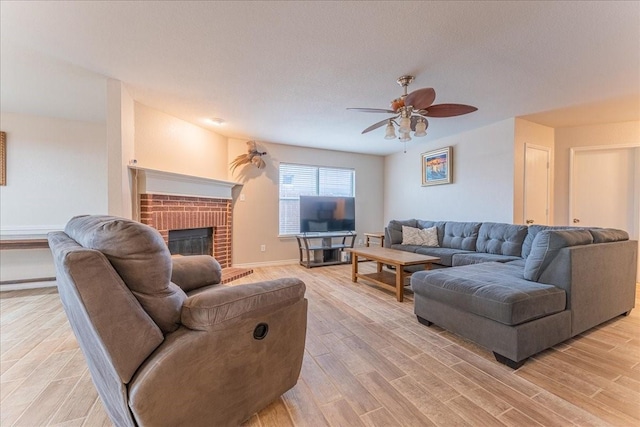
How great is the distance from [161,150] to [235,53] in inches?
74.0

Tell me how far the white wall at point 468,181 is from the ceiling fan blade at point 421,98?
2.30m

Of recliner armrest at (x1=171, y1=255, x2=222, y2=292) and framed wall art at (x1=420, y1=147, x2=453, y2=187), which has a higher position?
framed wall art at (x1=420, y1=147, x2=453, y2=187)

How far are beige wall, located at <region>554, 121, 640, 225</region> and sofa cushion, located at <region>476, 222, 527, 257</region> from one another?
1.34m

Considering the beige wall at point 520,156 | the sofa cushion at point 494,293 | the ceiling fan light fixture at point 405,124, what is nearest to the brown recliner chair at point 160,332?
the sofa cushion at point 494,293

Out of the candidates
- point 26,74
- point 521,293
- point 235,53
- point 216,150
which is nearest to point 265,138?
point 216,150

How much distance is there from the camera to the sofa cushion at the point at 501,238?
336 cm

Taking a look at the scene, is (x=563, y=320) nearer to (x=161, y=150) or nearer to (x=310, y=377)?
(x=310, y=377)

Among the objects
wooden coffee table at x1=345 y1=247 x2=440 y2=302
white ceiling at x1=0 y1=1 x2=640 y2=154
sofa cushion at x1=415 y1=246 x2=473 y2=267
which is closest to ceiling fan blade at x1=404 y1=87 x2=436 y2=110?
white ceiling at x1=0 y1=1 x2=640 y2=154

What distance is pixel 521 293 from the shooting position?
1.75 meters

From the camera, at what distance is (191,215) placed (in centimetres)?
376

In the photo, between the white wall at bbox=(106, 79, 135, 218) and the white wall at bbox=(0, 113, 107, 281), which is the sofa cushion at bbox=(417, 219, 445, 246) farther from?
the white wall at bbox=(0, 113, 107, 281)

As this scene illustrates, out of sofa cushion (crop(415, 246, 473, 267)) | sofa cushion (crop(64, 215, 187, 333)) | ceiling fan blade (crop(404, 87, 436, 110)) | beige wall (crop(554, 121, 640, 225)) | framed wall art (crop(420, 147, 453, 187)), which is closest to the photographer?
sofa cushion (crop(64, 215, 187, 333))

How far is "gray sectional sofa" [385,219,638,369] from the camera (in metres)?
1.72

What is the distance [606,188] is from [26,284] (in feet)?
26.6
